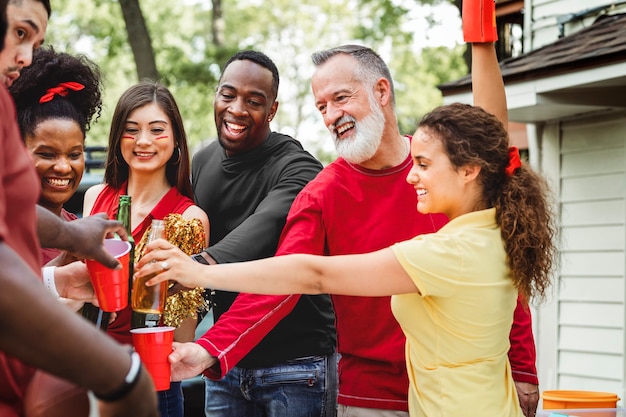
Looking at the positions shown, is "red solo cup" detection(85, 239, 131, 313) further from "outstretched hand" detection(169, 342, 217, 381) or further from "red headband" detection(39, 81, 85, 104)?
"red headband" detection(39, 81, 85, 104)

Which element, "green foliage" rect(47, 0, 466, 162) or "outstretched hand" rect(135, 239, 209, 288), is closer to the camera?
"outstretched hand" rect(135, 239, 209, 288)

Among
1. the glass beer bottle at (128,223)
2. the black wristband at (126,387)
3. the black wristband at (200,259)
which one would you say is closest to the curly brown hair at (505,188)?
the black wristband at (200,259)

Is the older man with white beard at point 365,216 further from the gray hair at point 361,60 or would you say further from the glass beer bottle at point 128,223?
the glass beer bottle at point 128,223

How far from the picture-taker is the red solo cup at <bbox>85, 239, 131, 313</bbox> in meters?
2.69

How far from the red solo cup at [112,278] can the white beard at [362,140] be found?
46.8 inches

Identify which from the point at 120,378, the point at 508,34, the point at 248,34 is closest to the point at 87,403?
the point at 120,378

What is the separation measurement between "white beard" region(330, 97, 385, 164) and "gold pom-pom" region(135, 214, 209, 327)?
680 mm

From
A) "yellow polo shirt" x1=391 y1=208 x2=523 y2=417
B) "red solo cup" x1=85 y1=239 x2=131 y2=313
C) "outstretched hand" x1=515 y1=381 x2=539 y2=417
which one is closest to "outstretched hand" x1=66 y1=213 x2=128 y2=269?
"red solo cup" x1=85 y1=239 x2=131 y2=313

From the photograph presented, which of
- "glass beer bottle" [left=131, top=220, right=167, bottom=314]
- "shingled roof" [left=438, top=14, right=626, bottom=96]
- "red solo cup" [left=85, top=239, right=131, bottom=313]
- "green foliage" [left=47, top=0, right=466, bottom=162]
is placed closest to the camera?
"red solo cup" [left=85, top=239, right=131, bottom=313]

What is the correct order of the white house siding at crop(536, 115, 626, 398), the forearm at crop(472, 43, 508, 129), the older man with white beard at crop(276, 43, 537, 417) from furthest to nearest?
the white house siding at crop(536, 115, 626, 398) < the forearm at crop(472, 43, 508, 129) < the older man with white beard at crop(276, 43, 537, 417)

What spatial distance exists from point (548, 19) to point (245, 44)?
2163 centimetres

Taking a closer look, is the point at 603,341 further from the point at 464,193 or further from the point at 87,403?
the point at 87,403

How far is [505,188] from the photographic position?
10.3 ft

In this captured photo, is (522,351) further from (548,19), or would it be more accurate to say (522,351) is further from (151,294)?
(548,19)
